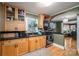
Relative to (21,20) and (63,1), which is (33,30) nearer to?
(21,20)

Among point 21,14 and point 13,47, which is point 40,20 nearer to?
point 21,14

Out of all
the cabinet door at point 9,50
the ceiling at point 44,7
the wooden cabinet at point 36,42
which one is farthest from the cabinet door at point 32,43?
the ceiling at point 44,7

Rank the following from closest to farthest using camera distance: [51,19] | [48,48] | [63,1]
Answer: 1. [63,1]
2. [51,19]
3. [48,48]

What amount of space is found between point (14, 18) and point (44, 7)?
0.76 meters

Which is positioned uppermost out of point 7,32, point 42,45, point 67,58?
point 7,32

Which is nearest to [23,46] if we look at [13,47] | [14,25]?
[13,47]

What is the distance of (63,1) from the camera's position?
2.49 m

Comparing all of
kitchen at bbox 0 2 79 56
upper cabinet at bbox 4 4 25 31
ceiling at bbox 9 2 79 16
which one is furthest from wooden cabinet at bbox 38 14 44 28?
upper cabinet at bbox 4 4 25 31

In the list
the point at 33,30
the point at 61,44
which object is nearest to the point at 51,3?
the point at 33,30

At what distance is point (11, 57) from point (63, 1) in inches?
65.5

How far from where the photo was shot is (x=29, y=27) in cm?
269

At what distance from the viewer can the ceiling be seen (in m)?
2.51

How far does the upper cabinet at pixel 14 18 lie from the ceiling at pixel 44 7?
14 cm

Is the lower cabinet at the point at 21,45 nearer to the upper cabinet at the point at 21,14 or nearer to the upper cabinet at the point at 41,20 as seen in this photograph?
the upper cabinet at the point at 41,20
